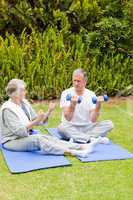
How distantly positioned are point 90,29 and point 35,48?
57.3 inches

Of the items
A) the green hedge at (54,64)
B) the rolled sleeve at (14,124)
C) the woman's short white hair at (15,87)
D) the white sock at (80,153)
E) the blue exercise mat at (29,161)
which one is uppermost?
the woman's short white hair at (15,87)

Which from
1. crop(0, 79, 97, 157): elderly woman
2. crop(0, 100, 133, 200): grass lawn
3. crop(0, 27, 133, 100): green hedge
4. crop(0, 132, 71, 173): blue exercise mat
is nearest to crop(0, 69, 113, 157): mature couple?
crop(0, 79, 97, 157): elderly woman

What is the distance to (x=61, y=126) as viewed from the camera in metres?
6.54

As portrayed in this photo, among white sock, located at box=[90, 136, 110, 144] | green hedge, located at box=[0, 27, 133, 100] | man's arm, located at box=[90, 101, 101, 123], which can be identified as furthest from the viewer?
green hedge, located at box=[0, 27, 133, 100]

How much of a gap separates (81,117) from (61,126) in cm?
34

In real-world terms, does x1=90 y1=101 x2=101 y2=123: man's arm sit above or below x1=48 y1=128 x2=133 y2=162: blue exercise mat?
above

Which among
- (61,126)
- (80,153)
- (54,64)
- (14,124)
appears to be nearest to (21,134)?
(14,124)

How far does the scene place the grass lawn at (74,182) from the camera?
14.5ft

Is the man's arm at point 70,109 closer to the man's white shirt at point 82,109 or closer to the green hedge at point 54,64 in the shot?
the man's white shirt at point 82,109

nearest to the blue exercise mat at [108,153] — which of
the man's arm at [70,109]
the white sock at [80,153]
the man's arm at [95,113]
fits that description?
the white sock at [80,153]

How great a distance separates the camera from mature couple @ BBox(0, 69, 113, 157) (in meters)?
5.75

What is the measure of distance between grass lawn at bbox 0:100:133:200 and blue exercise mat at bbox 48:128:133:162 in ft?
0.41

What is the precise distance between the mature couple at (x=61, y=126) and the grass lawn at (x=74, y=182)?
303 mm

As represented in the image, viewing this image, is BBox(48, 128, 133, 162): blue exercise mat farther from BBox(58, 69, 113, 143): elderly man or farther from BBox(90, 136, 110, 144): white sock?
BBox(58, 69, 113, 143): elderly man
